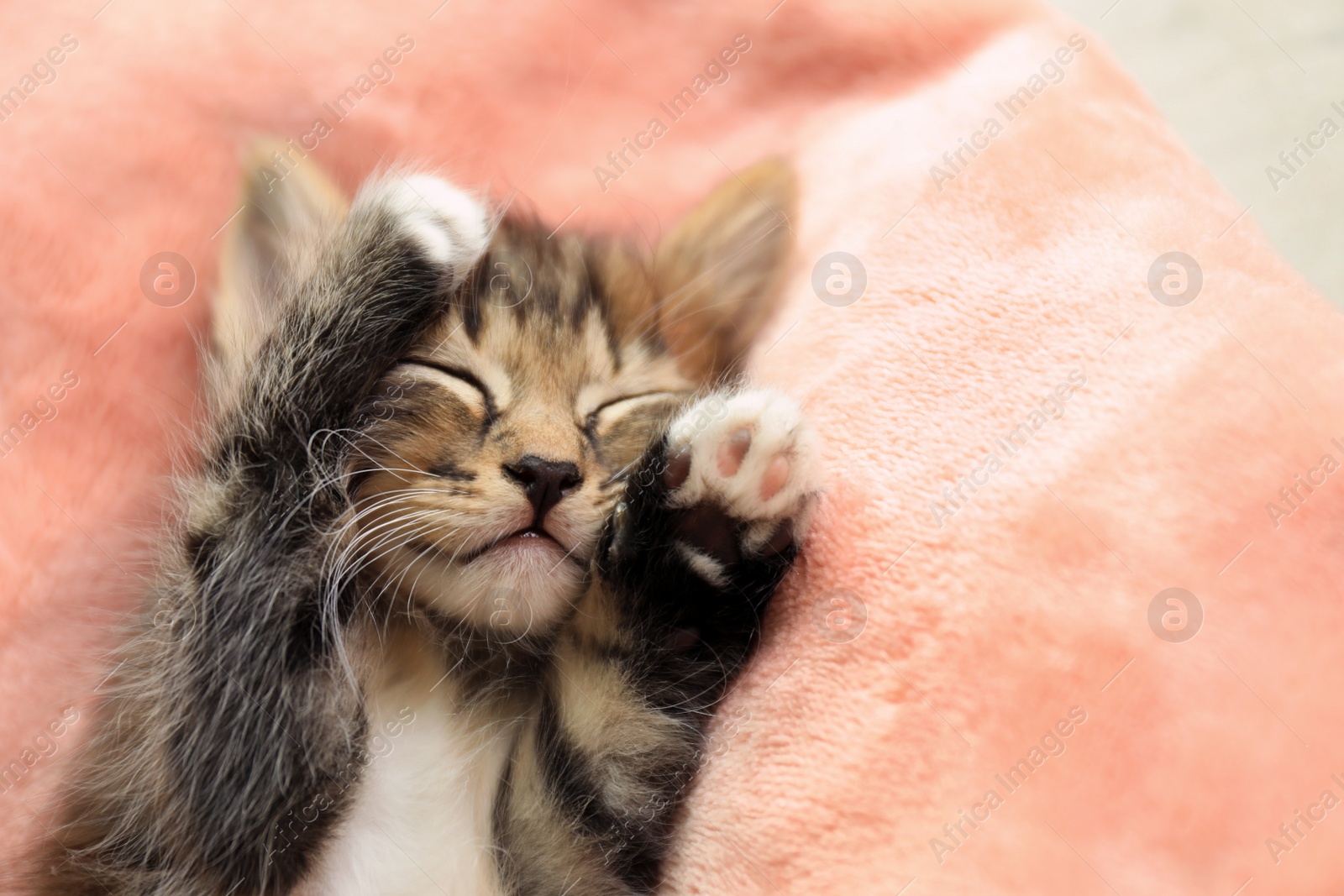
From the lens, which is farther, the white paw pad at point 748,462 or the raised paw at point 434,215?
the raised paw at point 434,215

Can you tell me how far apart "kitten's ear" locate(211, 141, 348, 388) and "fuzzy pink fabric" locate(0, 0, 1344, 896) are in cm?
13

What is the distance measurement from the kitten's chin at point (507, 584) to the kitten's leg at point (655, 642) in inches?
1.2

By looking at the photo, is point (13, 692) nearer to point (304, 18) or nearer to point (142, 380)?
point (142, 380)

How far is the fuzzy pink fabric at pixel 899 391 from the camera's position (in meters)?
0.83

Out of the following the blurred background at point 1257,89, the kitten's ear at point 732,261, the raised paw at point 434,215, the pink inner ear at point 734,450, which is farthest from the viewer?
the blurred background at point 1257,89

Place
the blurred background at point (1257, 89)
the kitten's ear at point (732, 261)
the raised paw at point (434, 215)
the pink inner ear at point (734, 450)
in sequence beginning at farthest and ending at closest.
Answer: the blurred background at point (1257, 89)
the kitten's ear at point (732, 261)
the raised paw at point (434, 215)
the pink inner ear at point (734, 450)

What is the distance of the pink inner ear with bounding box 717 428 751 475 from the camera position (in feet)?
2.64

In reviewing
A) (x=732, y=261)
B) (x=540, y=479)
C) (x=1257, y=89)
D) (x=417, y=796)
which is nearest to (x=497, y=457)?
(x=540, y=479)

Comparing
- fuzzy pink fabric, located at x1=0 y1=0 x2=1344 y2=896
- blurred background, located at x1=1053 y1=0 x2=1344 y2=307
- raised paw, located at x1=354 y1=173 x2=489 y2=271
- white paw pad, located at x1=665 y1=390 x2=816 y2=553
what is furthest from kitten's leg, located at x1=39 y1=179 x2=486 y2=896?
blurred background, located at x1=1053 y1=0 x2=1344 y2=307

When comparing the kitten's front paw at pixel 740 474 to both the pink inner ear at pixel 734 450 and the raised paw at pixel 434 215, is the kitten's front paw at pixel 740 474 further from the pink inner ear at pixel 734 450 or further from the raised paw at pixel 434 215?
the raised paw at pixel 434 215

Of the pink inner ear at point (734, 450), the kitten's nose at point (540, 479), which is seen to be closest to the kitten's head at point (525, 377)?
the kitten's nose at point (540, 479)

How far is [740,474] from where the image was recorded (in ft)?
2.65

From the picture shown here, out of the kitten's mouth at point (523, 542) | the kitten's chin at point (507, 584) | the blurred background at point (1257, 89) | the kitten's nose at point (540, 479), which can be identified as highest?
the blurred background at point (1257, 89)

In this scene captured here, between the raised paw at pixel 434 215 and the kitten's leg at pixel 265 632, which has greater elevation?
the raised paw at pixel 434 215
